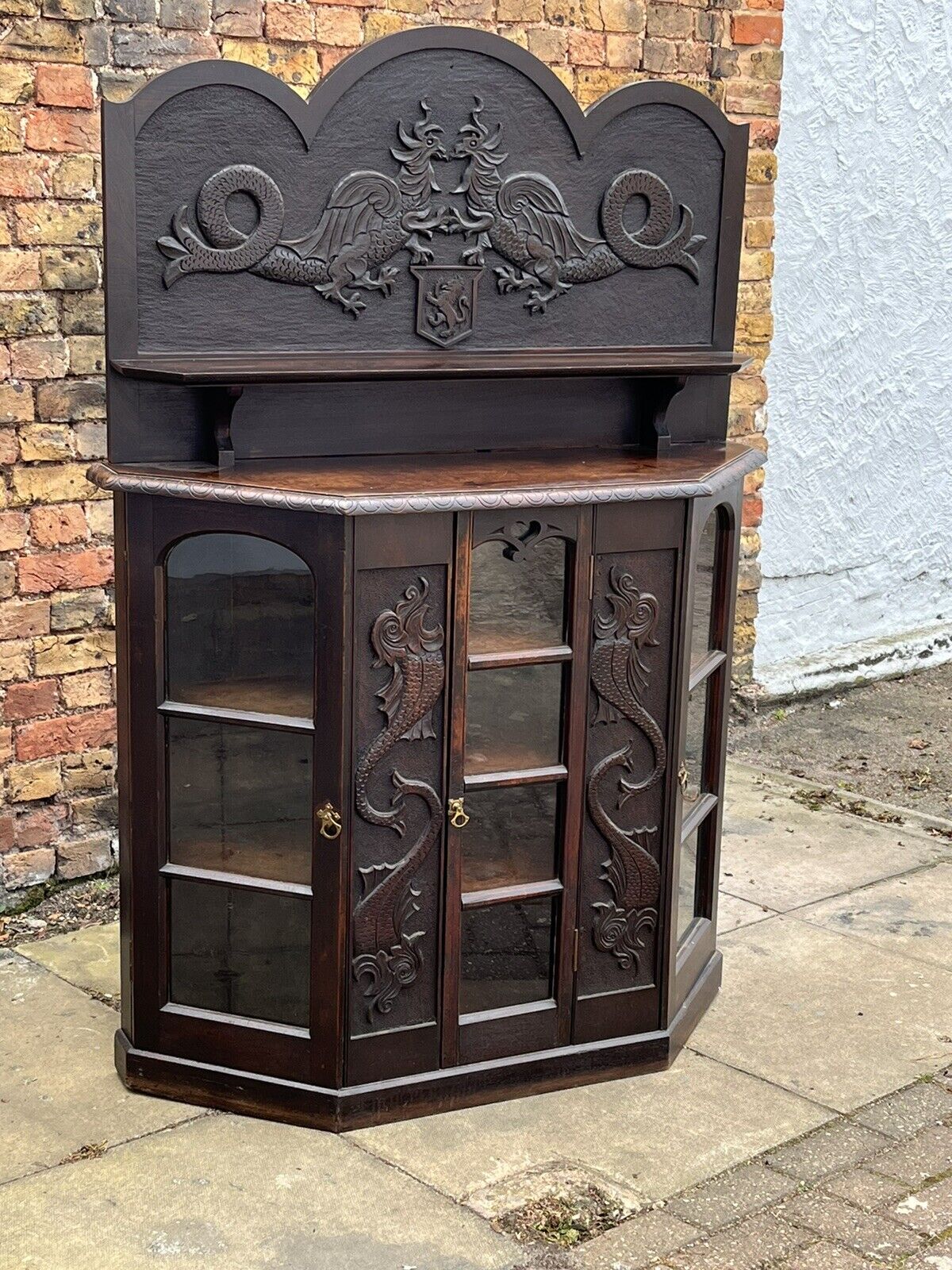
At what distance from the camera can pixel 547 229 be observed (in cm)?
386

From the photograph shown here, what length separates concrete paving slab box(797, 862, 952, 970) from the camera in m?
4.72

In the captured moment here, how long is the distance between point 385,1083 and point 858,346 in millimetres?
4354

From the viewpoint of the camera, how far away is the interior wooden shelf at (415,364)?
3.49m

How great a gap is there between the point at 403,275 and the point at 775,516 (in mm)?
3256

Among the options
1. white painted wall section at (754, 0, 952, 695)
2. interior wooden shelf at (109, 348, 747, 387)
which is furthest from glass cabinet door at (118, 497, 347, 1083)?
white painted wall section at (754, 0, 952, 695)

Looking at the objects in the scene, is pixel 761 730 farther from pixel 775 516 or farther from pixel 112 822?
pixel 112 822

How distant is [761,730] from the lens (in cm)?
668

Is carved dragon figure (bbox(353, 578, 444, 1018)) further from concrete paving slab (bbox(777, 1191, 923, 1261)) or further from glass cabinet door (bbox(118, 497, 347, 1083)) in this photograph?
concrete paving slab (bbox(777, 1191, 923, 1261))

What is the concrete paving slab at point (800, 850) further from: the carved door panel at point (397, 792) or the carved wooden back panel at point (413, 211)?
the carved wooden back panel at point (413, 211)

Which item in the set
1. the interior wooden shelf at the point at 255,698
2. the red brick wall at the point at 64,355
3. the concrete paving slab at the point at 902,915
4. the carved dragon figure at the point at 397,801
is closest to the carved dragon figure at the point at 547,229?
the carved dragon figure at the point at 397,801

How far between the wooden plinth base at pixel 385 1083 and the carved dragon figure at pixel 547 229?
1.86 metres

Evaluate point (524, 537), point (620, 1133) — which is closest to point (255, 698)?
point (524, 537)

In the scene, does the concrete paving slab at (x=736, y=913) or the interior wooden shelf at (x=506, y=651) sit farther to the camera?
the concrete paving slab at (x=736, y=913)

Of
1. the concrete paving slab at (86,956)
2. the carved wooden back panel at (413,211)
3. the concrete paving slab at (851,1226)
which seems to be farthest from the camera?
the concrete paving slab at (86,956)
